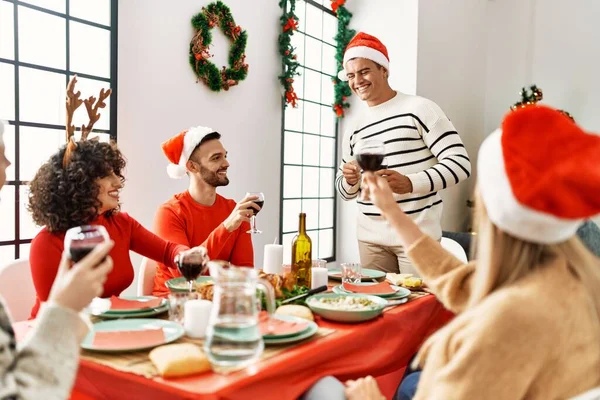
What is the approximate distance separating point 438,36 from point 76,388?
4235mm

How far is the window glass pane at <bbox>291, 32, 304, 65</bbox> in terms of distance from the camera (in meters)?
4.25

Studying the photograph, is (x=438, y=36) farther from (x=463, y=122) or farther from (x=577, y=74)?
(x=577, y=74)

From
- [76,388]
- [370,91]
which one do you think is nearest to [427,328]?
[76,388]

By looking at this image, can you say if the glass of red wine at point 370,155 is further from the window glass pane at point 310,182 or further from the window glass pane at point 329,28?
the window glass pane at point 329,28

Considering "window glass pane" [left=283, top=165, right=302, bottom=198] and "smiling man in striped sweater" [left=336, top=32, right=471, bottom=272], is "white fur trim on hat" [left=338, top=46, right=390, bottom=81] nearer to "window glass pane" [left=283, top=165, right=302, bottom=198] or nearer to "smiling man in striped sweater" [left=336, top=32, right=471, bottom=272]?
"smiling man in striped sweater" [left=336, top=32, right=471, bottom=272]

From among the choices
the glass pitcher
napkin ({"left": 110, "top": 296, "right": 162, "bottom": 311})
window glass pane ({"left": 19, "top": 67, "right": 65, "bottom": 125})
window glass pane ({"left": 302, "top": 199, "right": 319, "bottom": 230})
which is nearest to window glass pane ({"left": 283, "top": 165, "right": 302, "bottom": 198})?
window glass pane ({"left": 302, "top": 199, "right": 319, "bottom": 230})

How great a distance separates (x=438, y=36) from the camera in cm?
458

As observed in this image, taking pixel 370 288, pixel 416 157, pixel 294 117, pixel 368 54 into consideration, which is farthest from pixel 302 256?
pixel 294 117

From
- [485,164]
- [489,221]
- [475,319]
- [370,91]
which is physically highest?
[370,91]

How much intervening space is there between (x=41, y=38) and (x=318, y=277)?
186 centimetres

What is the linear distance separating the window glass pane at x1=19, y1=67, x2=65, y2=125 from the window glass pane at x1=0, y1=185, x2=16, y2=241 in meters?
0.36

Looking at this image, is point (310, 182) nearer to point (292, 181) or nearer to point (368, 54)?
point (292, 181)

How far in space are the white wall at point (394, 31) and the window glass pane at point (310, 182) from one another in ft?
1.28

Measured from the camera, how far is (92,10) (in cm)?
277
